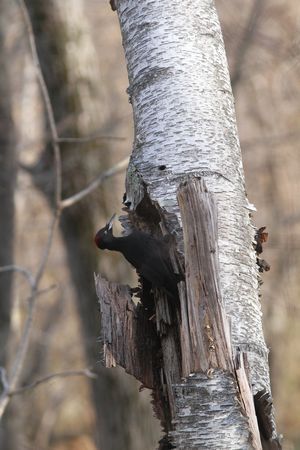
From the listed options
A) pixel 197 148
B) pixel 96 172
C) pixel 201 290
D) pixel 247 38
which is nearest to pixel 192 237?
pixel 201 290

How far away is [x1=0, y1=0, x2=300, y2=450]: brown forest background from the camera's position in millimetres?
6520

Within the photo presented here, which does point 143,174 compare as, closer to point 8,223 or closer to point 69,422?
point 8,223

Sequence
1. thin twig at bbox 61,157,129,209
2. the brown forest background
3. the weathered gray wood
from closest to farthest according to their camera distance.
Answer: the weathered gray wood → thin twig at bbox 61,157,129,209 → the brown forest background

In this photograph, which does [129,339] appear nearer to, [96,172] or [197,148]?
[197,148]

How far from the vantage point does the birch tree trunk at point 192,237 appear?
2.18 meters

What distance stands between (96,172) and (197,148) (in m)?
4.10

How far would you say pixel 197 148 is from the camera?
8.36 ft

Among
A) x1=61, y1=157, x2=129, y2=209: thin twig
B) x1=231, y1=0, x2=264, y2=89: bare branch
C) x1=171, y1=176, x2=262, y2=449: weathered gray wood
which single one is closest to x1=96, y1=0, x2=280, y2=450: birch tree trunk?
x1=171, y1=176, x2=262, y2=449: weathered gray wood

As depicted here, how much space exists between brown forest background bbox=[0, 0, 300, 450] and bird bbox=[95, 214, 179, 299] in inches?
55.6

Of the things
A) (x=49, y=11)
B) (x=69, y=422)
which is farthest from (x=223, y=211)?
(x=69, y=422)

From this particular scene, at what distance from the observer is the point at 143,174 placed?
2.56 meters

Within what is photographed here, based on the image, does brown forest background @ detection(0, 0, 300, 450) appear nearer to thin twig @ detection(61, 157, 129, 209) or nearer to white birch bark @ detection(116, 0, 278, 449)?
thin twig @ detection(61, 157, 129, 209)

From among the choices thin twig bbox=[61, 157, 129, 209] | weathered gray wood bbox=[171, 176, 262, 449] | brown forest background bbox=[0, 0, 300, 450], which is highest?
brown forest background bbox=[0, 0, 300, 450]

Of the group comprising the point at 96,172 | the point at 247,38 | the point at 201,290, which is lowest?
the point at 201,290
